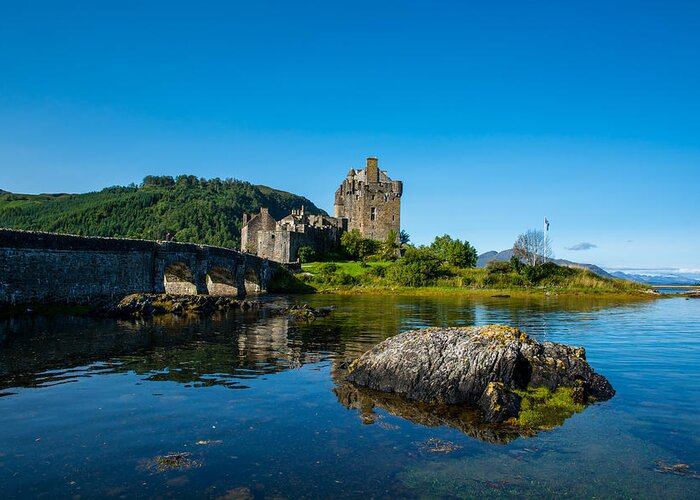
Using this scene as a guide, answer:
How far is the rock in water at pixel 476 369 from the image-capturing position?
13695 mm

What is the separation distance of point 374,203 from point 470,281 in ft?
114

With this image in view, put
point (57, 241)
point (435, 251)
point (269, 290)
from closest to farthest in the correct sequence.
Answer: point (57, 241), point (269, 290), point (435, 251)

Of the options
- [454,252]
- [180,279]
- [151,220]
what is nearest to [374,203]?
[454,252]

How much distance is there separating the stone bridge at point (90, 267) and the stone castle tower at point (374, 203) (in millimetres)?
57065

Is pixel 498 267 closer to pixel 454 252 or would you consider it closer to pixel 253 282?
pixel 454 252

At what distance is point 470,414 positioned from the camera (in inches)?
503

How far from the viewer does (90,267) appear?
35.5 metres

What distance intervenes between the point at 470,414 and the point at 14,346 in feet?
56.5

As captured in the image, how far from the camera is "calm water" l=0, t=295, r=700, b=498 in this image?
8750mm

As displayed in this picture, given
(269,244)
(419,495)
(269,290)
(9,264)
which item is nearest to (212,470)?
(419,495)

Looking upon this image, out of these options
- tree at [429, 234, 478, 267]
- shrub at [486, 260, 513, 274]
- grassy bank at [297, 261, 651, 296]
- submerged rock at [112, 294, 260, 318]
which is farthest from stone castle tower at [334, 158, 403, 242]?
submerged rock at [112, 294, 260, 318]

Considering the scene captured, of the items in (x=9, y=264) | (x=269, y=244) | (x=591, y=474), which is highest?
(x=269, y=244)

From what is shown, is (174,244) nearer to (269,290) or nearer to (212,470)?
(269,290)

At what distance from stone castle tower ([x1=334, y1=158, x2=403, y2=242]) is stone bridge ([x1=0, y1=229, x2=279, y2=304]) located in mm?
57065
